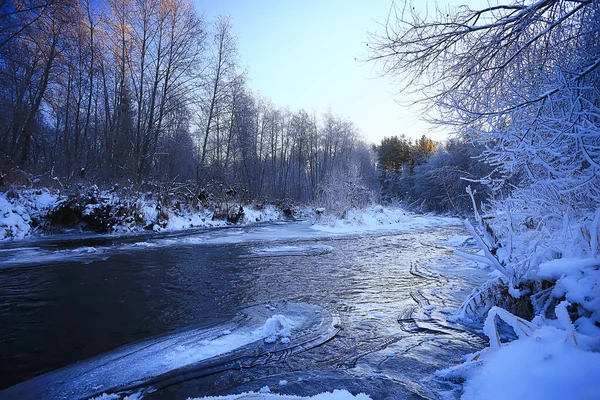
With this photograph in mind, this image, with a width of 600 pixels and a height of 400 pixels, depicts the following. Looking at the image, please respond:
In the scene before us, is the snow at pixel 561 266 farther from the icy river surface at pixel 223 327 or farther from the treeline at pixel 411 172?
the treeline at pixel 411 172

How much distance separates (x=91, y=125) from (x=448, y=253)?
81.0 feet

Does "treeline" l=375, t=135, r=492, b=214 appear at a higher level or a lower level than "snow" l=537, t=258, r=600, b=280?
higher

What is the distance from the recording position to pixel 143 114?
1930 centimetres

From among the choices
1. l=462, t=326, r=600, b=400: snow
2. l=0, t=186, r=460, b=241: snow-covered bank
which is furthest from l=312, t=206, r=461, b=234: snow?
l=462, t=326, r=600, b=400: snow

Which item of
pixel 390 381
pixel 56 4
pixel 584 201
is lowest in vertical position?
pixel 390 381

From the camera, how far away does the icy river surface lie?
2.73 meters

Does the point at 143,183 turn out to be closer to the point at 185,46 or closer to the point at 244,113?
the point at 185,46

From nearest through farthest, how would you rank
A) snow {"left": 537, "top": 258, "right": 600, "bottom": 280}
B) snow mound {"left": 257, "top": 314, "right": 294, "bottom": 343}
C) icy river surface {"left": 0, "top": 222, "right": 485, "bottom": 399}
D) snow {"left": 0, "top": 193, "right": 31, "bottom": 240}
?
icy river surface {"left": 0, "top": 222, "right": 485, "bottom": 399} < snow {"left": 537, "top": 258, "right": 600, "bottom": 280} < snow mound {"left": 257, "top": 314, "right": 294, "bottom": 343} < snow {"left": 0, "top": 193, "right": 31, "bottom": 240}

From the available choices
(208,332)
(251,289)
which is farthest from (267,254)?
(208,332)

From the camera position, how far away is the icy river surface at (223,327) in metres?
2.73

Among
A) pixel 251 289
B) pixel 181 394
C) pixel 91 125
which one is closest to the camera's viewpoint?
pixel 181 394

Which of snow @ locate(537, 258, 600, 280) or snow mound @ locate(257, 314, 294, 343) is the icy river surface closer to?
snow mound @ locate(257, 314, 294, 343)

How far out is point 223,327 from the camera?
13.0ft

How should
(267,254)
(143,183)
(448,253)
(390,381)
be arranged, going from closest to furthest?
1. (390,381)
2. (267,254)
3. (448,253)
4. (143,183)
